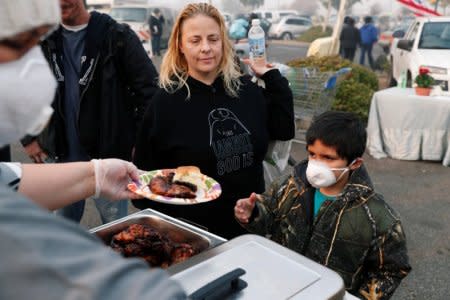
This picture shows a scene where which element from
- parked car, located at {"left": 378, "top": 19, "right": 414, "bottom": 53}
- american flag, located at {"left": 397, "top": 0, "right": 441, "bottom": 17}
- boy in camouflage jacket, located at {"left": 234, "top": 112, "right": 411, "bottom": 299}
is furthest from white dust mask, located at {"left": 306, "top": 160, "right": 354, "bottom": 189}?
parked car, located at {"left": 378, "top": 19, "right": 414, "bottom": 53}

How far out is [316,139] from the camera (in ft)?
6.20

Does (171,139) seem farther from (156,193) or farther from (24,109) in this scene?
(24,109)

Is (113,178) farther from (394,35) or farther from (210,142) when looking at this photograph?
(394,35)

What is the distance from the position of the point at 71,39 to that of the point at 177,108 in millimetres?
960

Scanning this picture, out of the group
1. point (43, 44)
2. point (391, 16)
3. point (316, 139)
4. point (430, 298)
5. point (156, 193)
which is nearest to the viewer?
point (156, 193)

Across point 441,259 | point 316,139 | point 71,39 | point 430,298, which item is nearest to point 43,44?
point 71,39

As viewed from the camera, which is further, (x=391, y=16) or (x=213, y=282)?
(x=391, y=16)

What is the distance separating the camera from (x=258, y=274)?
118 centimetres

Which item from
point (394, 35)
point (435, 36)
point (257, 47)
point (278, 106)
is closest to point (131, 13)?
point (394, 35)

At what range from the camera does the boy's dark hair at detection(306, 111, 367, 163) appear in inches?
72.5

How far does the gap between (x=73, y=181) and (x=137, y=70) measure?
4.57 feet

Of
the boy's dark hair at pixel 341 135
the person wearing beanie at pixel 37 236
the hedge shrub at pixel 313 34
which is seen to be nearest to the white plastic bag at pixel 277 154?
the boy's dark hair at pixel 341 135

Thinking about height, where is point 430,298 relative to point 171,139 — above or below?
below

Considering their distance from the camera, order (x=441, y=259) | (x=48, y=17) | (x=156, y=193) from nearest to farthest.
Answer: (x=48, y=17)
(x=156, y=193)
(x=441, y=259)
